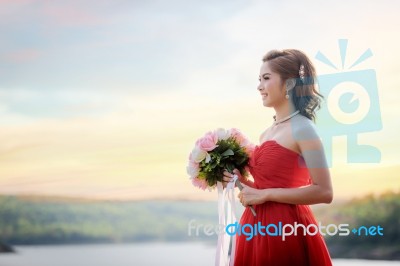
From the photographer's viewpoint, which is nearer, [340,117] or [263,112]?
[340,117]

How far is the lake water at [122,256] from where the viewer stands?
471 centimetres

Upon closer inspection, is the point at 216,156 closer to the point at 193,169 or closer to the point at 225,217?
the point at 193,169

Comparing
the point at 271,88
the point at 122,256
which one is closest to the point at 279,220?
the point at 271,88

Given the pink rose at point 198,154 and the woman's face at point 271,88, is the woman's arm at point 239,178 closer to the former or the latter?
the pink rose at point 198,154

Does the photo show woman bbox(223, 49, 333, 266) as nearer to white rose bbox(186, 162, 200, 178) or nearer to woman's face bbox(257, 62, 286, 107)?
woman's face bbox(257, 62, 286, 107)

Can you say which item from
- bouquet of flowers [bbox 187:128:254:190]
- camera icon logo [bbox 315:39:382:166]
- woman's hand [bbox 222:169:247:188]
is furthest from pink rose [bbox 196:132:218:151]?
camera icon logo [bbox 315:39:382:166]

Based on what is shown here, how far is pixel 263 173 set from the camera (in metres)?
2.31

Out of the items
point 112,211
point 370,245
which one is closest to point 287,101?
point 112,211

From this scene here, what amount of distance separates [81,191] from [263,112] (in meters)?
1.51

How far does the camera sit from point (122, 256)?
4855 millimetres

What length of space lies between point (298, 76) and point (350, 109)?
77 cm

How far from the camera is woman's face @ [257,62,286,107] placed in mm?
2361

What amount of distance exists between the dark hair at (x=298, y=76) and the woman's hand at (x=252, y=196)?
1.12ft

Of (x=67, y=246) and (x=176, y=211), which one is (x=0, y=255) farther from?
(x=176, y=211)
